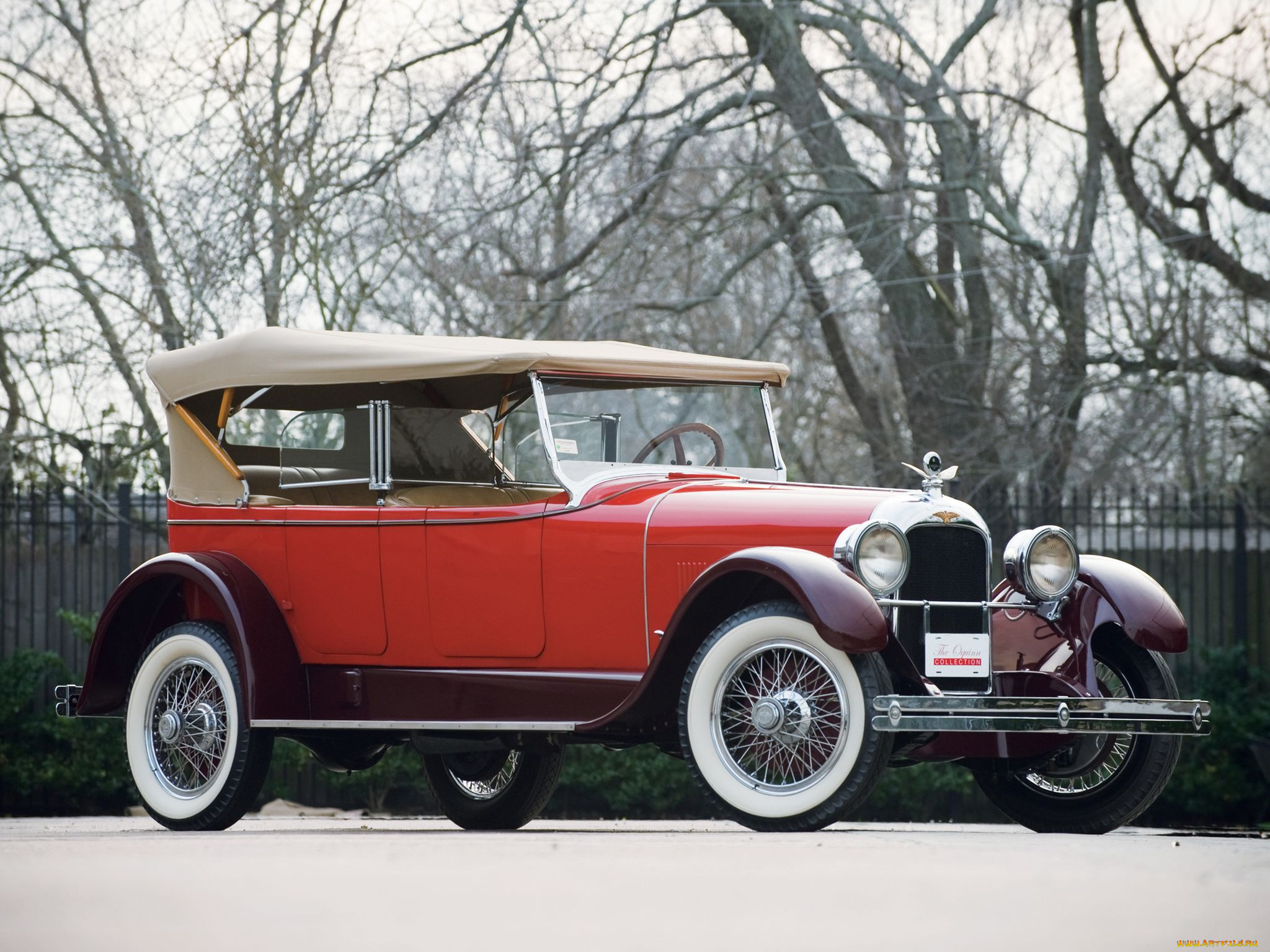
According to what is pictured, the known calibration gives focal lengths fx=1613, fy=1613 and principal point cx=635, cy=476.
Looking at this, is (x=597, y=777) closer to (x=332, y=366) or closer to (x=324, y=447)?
(x=324, y=447)

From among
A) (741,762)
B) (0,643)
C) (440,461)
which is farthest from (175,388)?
(0,643)

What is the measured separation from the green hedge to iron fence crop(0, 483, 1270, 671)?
49 cm

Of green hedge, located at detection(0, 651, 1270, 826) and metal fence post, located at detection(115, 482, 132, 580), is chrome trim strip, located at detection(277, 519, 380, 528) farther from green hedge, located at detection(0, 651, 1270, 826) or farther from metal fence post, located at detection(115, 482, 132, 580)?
metal fence post, located at detection(115, 482, 132, 580)

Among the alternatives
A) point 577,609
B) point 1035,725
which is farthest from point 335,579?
point 1035,725

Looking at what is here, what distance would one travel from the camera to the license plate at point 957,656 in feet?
18.5

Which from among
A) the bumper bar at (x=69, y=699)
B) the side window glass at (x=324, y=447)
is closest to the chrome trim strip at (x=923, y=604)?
the side window glass at (x=324, y=447)

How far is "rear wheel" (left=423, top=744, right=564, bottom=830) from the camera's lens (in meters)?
7.55

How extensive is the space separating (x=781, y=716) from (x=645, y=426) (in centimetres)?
211

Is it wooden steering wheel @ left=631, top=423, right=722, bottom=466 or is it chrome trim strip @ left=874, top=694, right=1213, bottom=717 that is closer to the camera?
chrome trim strip @ left=874, top=694, right=1213, bottom=717

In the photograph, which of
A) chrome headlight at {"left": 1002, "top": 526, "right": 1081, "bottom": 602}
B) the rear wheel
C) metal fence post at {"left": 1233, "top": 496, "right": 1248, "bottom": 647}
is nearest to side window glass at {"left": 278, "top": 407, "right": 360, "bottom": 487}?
the rear wheel

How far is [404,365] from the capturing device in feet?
21.2

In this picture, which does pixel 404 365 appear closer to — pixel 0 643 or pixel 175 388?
pixel 175 388

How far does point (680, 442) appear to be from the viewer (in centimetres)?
702

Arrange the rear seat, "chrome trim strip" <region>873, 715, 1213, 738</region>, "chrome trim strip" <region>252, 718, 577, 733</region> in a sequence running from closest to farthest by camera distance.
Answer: "chrome trim strip" <region>873, 715, 1213, 738</region> < "chrome trim strip" <region>252, 718, 577, 733</region> < the rear seat
